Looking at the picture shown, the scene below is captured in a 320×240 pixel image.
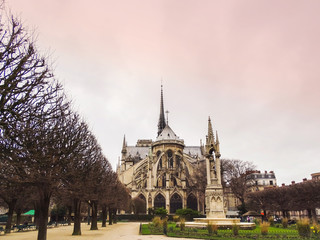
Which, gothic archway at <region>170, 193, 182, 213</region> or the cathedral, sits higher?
the cathedral

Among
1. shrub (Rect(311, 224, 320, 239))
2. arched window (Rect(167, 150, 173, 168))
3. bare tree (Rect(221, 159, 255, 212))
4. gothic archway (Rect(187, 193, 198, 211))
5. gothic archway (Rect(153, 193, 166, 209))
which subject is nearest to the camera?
shrub (Rect(311, 224, 320, 239))

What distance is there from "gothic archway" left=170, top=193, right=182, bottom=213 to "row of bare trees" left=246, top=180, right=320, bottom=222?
17.2 m

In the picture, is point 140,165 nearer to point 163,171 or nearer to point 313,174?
point 163,171

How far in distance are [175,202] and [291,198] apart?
27.4 metres

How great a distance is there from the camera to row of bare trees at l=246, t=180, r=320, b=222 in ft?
121

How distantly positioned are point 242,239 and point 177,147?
57.5 meters

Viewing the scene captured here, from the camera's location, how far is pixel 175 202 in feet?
199

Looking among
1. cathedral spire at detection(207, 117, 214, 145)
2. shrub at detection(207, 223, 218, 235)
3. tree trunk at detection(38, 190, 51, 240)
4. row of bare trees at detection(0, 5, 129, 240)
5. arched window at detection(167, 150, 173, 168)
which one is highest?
arched window at detection(167, 150, 173, 168)

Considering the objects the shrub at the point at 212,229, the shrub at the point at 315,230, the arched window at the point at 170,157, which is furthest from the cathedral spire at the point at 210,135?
the arched window at the point at 170,157

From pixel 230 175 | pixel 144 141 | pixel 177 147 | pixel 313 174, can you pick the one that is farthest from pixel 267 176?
pixel 144 141

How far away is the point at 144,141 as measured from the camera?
4441 inches

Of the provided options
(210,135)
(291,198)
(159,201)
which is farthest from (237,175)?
(210,135)

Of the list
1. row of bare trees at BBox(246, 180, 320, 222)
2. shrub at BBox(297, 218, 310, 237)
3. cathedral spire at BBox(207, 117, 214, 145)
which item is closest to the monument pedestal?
cathedral spire at BBox(207, 117, 214, 145)

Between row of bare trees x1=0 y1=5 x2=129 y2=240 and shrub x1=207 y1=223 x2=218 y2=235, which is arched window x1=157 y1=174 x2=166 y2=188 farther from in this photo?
shrub x1=207 y1=223 x2=218 y2=235
